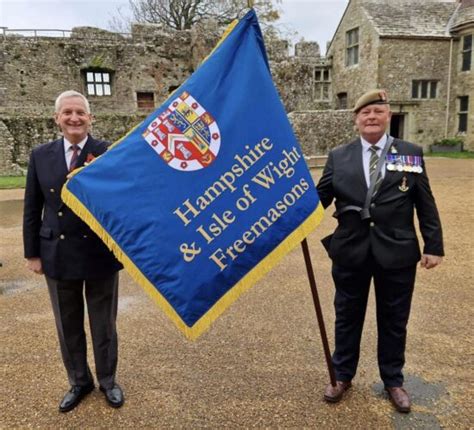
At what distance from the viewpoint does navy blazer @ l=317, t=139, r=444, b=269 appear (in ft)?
8.90

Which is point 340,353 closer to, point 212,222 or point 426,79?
point 212,222

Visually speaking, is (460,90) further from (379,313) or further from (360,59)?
(379,313)

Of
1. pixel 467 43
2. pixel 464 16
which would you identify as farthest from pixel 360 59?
pixel 464 16

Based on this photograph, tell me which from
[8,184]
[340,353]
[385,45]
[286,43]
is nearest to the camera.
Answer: [340,353]

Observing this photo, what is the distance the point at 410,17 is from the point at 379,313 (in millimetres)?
24825

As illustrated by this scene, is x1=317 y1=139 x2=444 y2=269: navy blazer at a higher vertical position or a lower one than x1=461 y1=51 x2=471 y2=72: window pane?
lower

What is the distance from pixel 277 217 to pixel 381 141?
912 millimetres

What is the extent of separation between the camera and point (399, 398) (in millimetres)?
2811

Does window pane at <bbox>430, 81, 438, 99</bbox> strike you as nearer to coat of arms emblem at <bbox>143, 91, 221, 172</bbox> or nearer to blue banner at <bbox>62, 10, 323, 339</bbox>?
blue banner at <bbox>62, 10, 323, 339</bbox>

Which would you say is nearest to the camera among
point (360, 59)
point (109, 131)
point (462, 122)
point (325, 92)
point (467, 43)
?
point (109, 131)

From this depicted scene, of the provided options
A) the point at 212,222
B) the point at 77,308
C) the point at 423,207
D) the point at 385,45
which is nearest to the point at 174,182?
the point at 212,222

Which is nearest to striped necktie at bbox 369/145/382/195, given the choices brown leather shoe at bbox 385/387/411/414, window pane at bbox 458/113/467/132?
brown leather shoe at bbox 385/387/411/414

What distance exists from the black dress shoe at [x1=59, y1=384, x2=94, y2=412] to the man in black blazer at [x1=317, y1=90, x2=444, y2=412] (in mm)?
1661

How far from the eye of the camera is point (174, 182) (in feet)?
7.91
